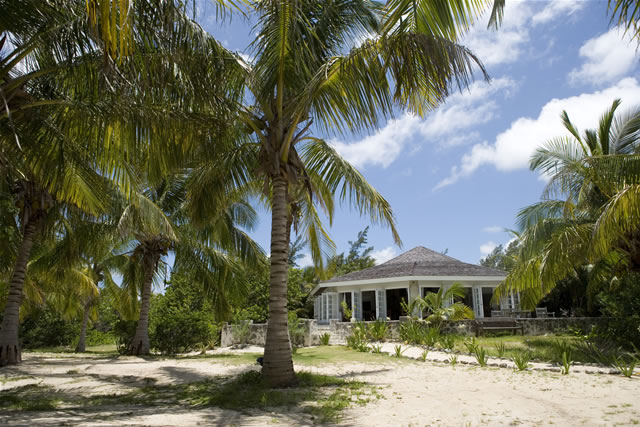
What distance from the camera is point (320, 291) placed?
28.2 meters

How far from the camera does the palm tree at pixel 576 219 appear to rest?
10.9 meters

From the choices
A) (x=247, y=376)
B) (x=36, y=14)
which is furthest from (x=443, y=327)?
(x=36, y=14)

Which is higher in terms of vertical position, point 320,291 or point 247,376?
point 320,291

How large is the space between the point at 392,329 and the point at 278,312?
10088mm

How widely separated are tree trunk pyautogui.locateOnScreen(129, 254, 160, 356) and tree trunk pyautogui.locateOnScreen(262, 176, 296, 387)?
8871 millimetres

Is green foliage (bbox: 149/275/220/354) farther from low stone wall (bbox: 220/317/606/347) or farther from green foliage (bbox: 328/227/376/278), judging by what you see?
green foliage (bbox: 328/227/376/278)

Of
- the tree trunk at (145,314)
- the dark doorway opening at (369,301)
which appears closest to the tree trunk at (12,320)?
the tree trunk at (145,314)

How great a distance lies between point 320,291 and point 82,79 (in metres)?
22.3

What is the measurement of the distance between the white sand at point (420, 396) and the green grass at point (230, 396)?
299 millimetres

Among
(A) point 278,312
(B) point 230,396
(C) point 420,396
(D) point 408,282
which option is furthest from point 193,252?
(D) point 408,282

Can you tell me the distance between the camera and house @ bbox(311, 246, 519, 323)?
73.0 feet

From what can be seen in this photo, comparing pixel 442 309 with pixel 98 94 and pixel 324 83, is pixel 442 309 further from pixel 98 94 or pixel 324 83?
pixel 98 94

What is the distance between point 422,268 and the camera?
2320 centimetres

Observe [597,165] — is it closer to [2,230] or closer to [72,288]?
[2,230]
